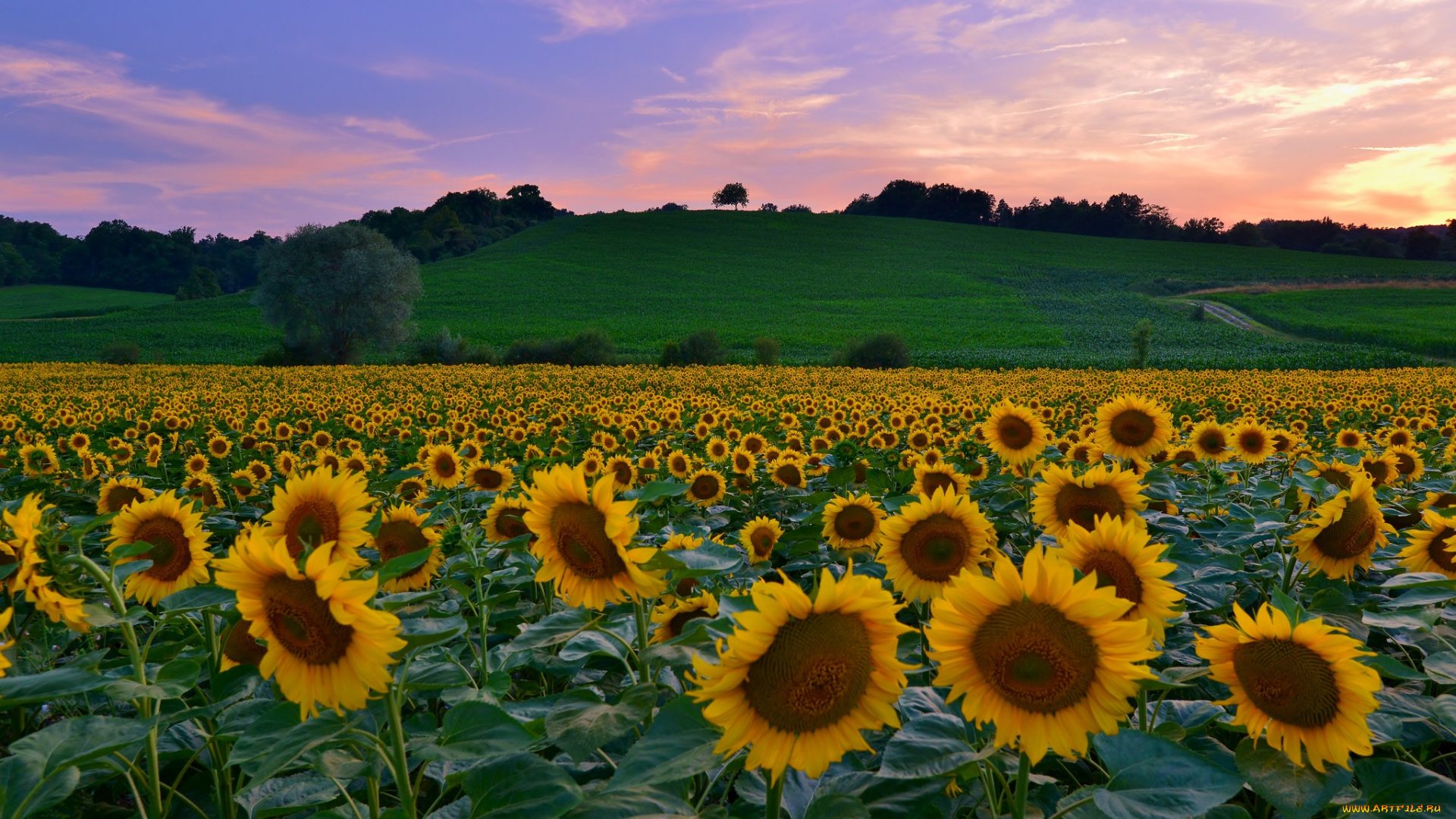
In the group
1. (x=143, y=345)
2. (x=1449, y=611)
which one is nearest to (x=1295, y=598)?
(x=1449, y=611)

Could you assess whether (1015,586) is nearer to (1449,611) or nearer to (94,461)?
(1449,611)

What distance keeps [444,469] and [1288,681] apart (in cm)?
448

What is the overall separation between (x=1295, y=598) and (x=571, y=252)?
321 ft

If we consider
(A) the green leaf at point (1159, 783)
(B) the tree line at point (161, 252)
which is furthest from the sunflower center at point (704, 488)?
(B) the tree line at point (161, 252)

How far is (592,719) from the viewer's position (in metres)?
1.56

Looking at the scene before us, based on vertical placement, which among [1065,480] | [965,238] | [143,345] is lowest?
[143,345]

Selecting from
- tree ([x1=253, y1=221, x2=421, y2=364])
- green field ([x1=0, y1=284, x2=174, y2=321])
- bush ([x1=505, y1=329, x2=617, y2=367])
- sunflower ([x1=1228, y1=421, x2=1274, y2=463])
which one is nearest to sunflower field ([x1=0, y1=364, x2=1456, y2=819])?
sunflower ([x1=1228, y1=421, x2=1274, y2=463])

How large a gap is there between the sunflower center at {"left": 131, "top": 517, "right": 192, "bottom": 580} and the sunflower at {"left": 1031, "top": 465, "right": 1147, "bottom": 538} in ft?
9.83

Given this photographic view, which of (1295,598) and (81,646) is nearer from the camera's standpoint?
(1295,598)

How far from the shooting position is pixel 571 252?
315ft

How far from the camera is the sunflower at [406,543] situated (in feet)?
9.54

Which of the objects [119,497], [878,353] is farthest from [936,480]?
[878,353]

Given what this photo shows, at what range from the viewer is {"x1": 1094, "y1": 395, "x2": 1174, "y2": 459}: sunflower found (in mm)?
4562

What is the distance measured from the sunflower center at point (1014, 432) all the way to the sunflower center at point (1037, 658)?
3.19m
